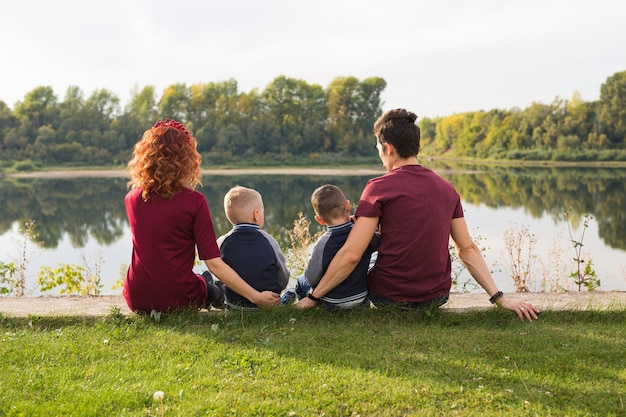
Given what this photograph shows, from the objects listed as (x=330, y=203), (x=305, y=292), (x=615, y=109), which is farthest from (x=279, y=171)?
(x=330, y=203)

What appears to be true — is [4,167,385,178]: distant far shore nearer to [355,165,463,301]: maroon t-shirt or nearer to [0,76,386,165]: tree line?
[0,76,386,165]: tree line

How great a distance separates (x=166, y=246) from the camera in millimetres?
3762

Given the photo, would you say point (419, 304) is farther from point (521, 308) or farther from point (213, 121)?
point (213, 121)

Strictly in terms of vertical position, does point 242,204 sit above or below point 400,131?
below

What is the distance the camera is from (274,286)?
4.14 metres

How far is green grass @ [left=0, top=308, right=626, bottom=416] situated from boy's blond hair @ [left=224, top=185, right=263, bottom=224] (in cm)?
66

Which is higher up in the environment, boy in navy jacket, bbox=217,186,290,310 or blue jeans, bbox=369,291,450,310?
boy in navy jacket, bbox=217,186,290,310

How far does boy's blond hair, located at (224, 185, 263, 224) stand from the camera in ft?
13.1

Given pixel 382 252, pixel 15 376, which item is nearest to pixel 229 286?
pixel 382 252

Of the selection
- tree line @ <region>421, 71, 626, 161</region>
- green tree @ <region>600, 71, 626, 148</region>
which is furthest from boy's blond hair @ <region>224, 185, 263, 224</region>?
green tree @ <region>600, 71, 626, 148</region>

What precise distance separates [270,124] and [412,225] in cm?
6169

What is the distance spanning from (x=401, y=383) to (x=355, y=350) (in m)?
0.52

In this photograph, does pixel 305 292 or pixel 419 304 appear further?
pixel 305 292

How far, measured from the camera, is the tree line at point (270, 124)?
57406mm
